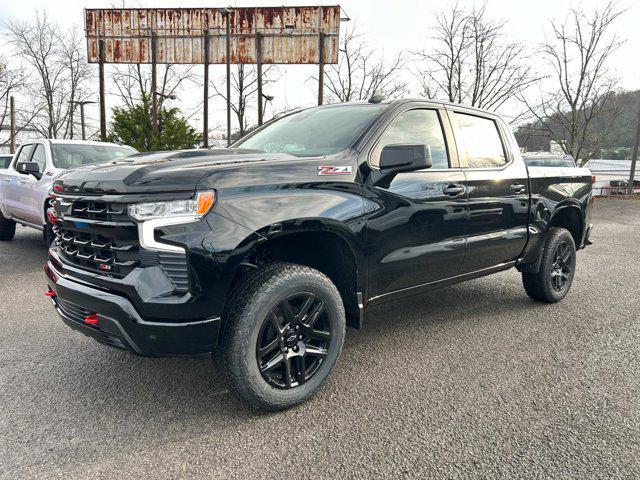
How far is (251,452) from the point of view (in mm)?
2322

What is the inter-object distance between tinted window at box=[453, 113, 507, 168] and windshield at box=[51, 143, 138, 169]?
5.19m

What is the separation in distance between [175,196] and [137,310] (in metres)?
0.58

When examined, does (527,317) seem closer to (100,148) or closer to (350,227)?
(350,227)

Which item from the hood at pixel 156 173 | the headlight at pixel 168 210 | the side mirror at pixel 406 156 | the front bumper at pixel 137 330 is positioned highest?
the side mirror at pixel 406 156

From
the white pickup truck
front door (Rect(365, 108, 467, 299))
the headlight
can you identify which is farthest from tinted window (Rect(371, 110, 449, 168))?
the white pickup truck

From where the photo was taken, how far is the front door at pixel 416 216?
3.08 m

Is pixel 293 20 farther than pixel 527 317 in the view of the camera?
Yes

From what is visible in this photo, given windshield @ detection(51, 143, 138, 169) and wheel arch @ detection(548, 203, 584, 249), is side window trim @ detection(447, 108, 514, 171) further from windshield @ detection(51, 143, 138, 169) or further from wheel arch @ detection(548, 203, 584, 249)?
windshield @ detection(51, 143, 138, 169)

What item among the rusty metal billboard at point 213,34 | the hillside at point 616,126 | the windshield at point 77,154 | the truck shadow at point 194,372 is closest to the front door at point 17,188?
the windshield at point 77,154

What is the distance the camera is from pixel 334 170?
114 inches

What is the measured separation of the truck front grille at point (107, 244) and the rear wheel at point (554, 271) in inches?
144

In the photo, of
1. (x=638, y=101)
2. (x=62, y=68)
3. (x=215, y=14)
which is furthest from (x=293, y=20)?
(x=62, y=68)

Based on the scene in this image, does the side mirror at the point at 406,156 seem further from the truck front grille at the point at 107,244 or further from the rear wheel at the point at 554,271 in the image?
the rear wheel at the point at 554,271

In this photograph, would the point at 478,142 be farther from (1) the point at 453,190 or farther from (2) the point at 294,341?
(2) the point at 294,341
